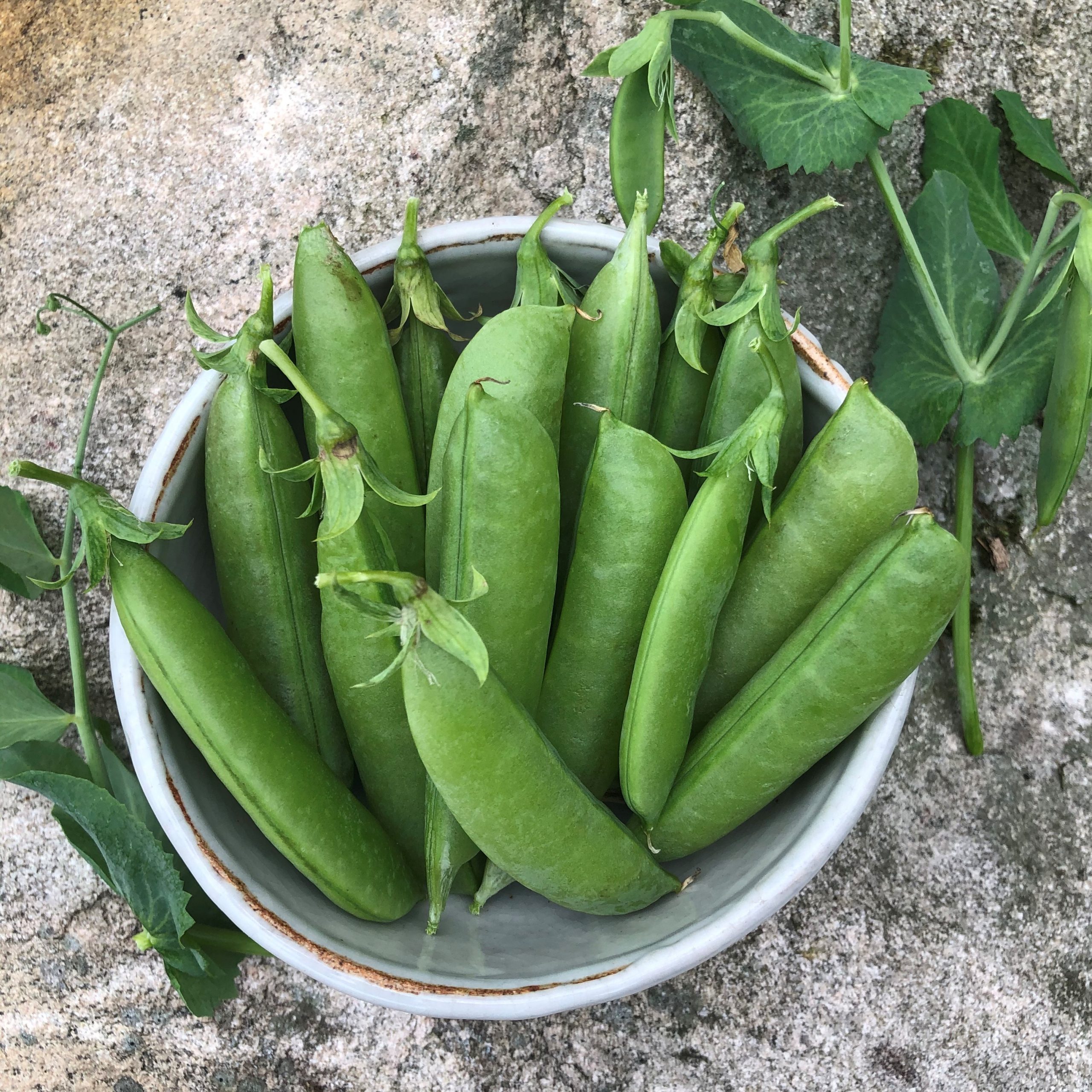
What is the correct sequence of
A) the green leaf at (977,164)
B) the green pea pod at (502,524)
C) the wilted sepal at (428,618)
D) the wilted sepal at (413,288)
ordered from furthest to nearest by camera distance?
the green leaf at (977,164), the wilted sepal at (413,288), the green pea pod at (502,524), the wilted sepal at (428,618)

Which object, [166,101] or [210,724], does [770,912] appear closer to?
[210,724]

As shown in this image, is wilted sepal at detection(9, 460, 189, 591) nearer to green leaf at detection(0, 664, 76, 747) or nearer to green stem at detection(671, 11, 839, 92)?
green leaf at detection(0, 664, 76, 747)

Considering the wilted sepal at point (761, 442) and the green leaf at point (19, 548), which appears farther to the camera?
the green leaf at point (19, 548)

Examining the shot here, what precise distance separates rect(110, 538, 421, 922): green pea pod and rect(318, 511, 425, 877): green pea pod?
0.05 m

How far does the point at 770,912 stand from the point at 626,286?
1.72 feet

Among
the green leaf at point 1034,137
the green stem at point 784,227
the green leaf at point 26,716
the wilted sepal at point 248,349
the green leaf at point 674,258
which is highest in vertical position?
the wilted sepal at point 248,349

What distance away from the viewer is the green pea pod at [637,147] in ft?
2.84

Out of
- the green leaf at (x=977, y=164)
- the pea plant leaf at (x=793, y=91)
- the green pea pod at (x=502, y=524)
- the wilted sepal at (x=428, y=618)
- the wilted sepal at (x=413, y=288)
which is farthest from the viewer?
the green leaf at (x=977, y=164)

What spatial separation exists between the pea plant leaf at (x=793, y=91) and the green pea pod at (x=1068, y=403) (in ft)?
0.74

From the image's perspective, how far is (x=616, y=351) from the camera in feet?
2.75

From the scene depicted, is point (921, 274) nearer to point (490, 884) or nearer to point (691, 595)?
point (691, 595)

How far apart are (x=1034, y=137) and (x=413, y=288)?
0.71 metres

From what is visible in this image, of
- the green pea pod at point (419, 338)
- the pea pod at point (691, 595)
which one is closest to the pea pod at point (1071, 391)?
the pea pod at point (691, 595)

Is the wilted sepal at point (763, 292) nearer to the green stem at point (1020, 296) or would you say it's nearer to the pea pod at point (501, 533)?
the pea pod at point (501, 533)
